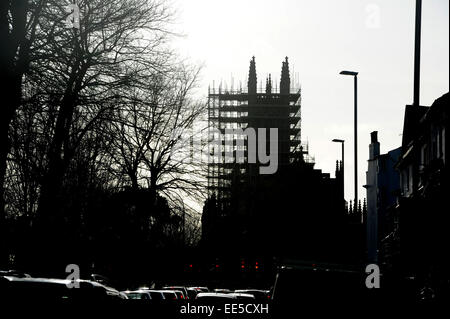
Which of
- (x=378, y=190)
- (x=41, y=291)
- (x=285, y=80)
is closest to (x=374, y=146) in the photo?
(x=378, y=190)

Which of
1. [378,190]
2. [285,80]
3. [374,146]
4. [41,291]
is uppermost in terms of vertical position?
[285,80]

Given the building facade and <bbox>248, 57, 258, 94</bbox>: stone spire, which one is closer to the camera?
the building facade

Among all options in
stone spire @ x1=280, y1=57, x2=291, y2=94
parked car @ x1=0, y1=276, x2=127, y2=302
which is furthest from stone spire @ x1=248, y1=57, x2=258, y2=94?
parked car @ x1=0, y1=276, x2=127, y2=302

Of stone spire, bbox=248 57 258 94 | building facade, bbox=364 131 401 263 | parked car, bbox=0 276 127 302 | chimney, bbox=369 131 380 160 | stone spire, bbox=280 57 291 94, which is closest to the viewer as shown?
parked car, bbox=0 276 127 302

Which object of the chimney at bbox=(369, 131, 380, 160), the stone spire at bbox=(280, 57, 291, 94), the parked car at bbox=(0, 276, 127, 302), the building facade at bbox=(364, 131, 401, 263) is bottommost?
the parked car at bbox=(0, 276, 127, 302)

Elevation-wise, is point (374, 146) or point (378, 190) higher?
point (374, 146)

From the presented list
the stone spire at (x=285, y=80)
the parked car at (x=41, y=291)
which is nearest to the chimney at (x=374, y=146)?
the parked car at (x=41, y=291)

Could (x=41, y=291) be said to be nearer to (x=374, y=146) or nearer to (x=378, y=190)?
(x=378, y=190)

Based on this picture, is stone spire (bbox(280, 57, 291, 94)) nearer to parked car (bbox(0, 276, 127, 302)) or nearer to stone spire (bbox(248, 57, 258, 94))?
stone spire (bbox(248, 57, 258, 94))

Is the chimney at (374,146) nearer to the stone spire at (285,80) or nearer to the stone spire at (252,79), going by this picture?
the stone spire at (252,79)

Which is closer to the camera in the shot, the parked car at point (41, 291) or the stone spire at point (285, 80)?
the parked car at point (41, 291)

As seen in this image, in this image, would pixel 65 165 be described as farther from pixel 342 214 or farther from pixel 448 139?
pixel 342 214

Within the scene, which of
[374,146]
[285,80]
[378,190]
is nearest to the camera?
[378,190]
